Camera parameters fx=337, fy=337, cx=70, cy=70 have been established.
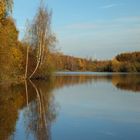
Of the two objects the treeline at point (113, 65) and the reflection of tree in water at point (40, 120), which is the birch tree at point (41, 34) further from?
the treeline at point (113, 65)

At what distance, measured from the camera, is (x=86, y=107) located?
1723 cm

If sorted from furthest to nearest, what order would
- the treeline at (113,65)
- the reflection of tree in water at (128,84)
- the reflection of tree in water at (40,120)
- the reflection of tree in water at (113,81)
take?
1. the treeline at (113,65)
2. the reflection of tree in water at (113,81)
3. the reflection of tree in water at (128,84)
4. the reflection of tree in water at (40,120)

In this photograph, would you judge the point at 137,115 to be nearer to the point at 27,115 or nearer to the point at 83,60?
the point at 27,115

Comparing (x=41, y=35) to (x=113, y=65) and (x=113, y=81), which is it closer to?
(x=113, y=81)

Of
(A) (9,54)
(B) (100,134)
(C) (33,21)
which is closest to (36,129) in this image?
(B) (100,134)

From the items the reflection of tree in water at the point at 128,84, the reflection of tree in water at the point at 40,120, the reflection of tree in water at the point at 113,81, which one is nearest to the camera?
the reflection of tree in water at the point at 40,120

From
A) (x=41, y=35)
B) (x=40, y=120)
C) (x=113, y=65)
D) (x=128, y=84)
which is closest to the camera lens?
(x=40, y=120)

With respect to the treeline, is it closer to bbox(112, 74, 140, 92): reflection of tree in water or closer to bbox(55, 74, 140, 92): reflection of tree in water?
bbox(55, 74, 140, 92): reflection of tree in water

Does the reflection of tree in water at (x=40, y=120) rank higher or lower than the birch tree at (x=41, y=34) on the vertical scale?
lower

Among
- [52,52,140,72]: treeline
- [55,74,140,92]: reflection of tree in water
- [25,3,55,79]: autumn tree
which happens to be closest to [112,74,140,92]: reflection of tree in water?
[55,74,140,92]: reflection of tree in water

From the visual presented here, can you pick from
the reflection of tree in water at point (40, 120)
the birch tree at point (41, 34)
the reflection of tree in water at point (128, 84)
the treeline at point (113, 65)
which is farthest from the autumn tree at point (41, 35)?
the treeline at point (113, 65)

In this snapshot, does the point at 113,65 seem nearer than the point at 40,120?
No

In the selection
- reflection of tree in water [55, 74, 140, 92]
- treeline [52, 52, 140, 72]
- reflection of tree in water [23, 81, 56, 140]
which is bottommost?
reflection of tree in water [55, 74, 140, 92]

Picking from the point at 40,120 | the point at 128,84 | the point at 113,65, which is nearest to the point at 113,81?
the point at 128,84
